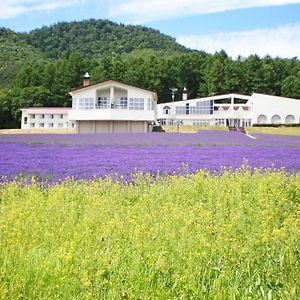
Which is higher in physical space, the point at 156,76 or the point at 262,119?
the point at 156,76

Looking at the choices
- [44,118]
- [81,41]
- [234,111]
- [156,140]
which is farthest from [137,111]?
[81,41]

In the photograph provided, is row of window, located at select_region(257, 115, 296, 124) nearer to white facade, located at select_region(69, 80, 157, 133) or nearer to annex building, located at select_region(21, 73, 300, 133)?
annex building, located at select_region(21, 73, 300, 133)

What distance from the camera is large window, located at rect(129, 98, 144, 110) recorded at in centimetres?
5988

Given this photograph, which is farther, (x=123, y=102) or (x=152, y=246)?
(x=123, y=102)

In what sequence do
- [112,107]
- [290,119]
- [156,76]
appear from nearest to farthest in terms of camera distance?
[112,107], [290,119], [156,76]

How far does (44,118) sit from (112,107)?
23658 mm

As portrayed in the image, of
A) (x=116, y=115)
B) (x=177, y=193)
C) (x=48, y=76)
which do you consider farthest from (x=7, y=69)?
(x=177, y=193)

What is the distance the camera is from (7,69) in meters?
120

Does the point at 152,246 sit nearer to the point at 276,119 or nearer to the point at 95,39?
the point at 276,119


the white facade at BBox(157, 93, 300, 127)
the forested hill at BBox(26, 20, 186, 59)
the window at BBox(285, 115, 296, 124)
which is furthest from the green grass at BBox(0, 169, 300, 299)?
the forested hill at BBox(26, 20, 186, 59)

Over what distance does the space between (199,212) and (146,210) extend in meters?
0.97

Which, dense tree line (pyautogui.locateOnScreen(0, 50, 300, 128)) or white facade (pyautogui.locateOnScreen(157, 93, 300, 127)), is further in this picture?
dense tree line (pyautogui.locateOnScreen(0, 50, 300, 128))

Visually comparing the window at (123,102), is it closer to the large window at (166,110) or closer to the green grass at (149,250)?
the large window at (166,110)

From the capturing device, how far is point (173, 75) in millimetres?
102875
